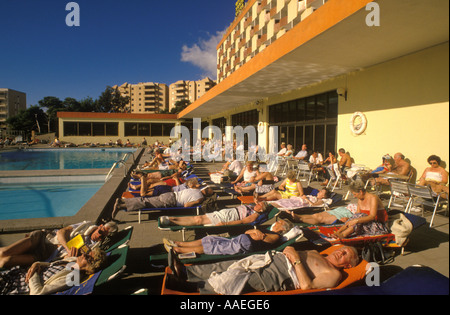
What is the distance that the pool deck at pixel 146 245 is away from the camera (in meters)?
1.44

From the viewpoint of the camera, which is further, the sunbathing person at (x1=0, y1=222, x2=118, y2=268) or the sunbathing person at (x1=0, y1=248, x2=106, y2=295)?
the sunbathing person at (x1=0, y1=222, x2=118, y2=268)

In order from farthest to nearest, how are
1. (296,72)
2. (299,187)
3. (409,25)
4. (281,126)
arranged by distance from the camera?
(281,126), (296,72), (299,187), (409,25)

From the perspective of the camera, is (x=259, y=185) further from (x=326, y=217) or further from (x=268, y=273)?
(x=268, y=273)

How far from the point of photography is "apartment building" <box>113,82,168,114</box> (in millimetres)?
88375

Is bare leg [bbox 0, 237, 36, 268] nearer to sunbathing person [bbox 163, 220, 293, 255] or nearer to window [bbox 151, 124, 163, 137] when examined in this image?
sunbathing person [bbox 163, 220, 293, 255]

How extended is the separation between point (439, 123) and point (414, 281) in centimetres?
78

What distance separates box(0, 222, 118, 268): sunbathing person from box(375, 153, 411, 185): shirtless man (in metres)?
5.14

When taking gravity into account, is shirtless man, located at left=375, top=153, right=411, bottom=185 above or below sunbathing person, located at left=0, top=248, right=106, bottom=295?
above

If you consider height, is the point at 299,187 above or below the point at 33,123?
below

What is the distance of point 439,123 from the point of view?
1.12m

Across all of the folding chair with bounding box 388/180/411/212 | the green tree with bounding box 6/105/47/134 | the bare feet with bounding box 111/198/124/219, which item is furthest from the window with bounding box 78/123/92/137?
the folding chair with bounding box 388/180/411/212

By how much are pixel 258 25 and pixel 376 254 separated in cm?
2438
